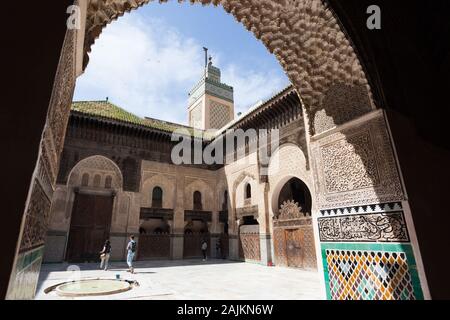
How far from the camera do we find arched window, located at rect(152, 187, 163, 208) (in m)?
11.6

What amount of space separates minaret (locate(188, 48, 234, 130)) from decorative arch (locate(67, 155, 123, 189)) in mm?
8103

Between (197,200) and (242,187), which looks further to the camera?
(197,200)

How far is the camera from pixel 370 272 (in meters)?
1.70

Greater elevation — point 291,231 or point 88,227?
point 88,227

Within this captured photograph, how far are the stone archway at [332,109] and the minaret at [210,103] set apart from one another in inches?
624

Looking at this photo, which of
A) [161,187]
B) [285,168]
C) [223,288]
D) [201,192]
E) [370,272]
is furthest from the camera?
[201,192]

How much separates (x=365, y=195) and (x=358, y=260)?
0.45 metres

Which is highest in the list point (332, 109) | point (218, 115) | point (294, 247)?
point (218, 115)

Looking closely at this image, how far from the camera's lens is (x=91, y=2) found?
1.41 m

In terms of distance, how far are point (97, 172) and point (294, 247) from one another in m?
8.27

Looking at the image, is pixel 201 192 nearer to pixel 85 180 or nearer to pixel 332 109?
pixel 85 180

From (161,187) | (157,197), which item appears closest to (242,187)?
(161,187)
